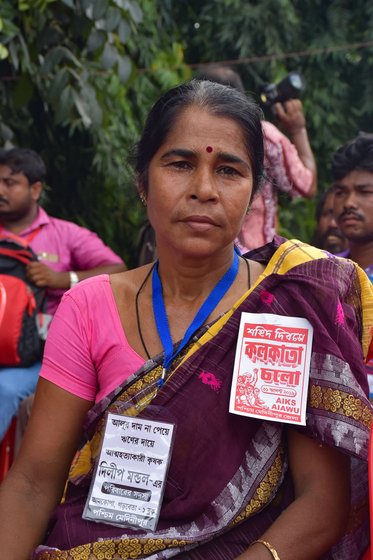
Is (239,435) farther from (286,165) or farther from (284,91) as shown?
(284,91)

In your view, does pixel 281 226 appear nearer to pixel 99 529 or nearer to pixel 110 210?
pixel 110 210

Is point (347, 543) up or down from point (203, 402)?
down

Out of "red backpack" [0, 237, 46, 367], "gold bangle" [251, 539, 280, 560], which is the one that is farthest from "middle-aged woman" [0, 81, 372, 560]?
"red backpack" [0, 237, 46, 367]

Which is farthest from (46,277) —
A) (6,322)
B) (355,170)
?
(355,170)

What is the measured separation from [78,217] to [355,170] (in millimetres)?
2838

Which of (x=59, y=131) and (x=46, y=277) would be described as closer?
(x=46, y=277)

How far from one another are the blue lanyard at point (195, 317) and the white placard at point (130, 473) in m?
0.15

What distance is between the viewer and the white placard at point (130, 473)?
176 cm

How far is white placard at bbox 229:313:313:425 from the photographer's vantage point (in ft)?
5.62

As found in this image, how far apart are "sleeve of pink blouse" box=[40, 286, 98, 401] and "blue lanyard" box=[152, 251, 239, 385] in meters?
0.17

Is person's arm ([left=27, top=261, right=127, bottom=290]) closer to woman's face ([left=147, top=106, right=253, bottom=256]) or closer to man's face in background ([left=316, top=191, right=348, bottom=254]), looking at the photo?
man's face in background ([left=316, top=191, right=348, bottom=254])

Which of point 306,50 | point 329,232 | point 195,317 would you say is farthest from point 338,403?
point 306,50

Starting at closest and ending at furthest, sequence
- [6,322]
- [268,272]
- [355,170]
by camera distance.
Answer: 1. [268,272]
2. [355,170]
3. [6,322]

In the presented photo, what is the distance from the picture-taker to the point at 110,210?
599 centimetres
